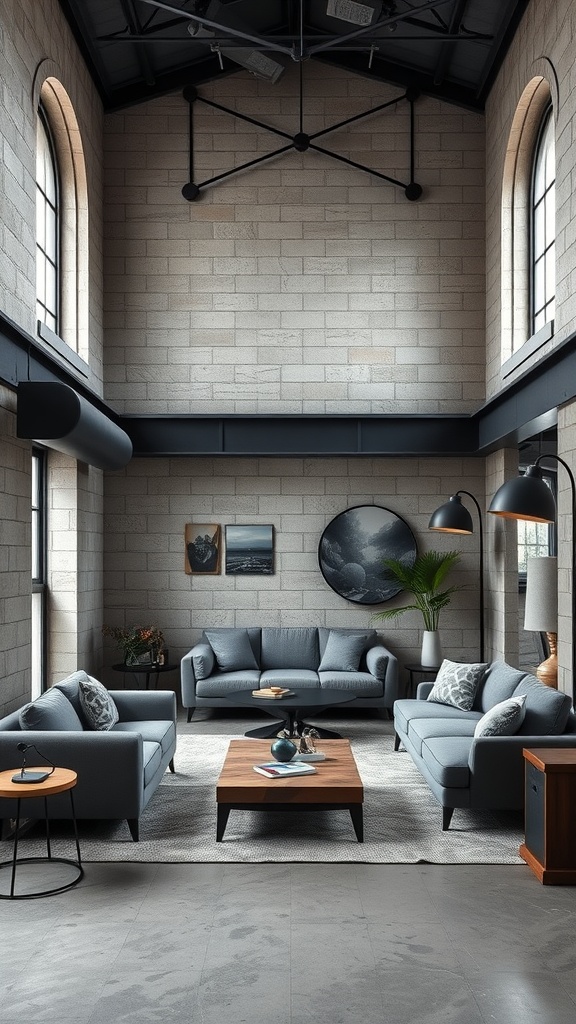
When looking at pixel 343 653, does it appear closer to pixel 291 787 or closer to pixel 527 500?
pixel 291 787

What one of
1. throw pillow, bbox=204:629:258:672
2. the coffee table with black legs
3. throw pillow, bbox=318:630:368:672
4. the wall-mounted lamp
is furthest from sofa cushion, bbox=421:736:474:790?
throw pillow, bbox=204:629:258:672

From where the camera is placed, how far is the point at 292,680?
9359mm

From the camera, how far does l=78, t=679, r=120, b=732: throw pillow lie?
6.33m

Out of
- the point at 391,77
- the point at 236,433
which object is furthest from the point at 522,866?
the point at 391,77

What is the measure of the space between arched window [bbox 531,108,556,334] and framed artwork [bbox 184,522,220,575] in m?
4.02

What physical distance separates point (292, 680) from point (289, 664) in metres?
0.78

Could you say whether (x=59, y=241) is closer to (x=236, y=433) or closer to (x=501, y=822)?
(x=236, y=433)

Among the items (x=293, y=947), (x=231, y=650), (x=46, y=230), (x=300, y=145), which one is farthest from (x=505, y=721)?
(x=300, y=145)

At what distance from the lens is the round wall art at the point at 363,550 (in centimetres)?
1050

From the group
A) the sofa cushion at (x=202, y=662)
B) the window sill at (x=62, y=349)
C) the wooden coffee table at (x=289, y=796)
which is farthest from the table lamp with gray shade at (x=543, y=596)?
the window sill at (x=62, y=349)

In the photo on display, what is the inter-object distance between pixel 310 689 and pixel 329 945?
458 centimetres

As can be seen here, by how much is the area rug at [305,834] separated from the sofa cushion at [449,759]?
0.31 meters

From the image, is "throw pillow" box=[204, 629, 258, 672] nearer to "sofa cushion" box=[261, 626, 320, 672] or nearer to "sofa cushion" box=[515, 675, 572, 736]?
"sofa cushion" box=[261, 626, 320, 672]

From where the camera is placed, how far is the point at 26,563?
700cm
